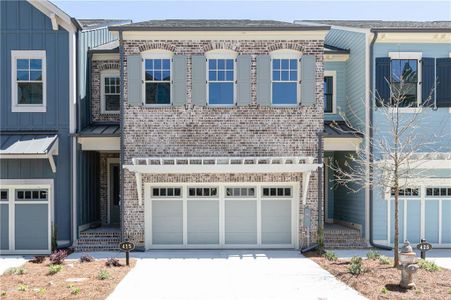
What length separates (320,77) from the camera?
13.0 m

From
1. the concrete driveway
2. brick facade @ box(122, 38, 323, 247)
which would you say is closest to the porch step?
brick facade @ box(122, 38, 323, 247)

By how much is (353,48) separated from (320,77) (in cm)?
232

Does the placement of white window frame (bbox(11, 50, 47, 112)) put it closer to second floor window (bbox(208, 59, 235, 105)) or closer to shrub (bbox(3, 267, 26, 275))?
shrub (bbox(3, 267, 26, 275))

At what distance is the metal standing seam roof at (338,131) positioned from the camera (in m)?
13.3

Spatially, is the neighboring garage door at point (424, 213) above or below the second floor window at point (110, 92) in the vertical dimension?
below

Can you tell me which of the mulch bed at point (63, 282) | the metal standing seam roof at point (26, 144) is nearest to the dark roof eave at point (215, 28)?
the metal standing seam roof at point (26, 144)

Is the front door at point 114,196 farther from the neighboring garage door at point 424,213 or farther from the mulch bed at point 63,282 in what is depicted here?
the neighboring garage door at point 424,213

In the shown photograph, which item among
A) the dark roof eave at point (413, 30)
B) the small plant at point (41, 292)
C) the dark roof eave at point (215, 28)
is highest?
the dark roof eave at point (413, 30)

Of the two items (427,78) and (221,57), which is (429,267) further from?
(221,57)

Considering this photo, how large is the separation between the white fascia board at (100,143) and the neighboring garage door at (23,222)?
1.77 m

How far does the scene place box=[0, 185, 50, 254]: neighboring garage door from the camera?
13.0 metres

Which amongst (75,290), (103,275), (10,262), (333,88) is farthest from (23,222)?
(333,88)

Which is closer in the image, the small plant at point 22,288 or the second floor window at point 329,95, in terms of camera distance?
the small plant at point 22,288

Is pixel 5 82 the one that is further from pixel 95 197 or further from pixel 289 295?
pixel 289 295
